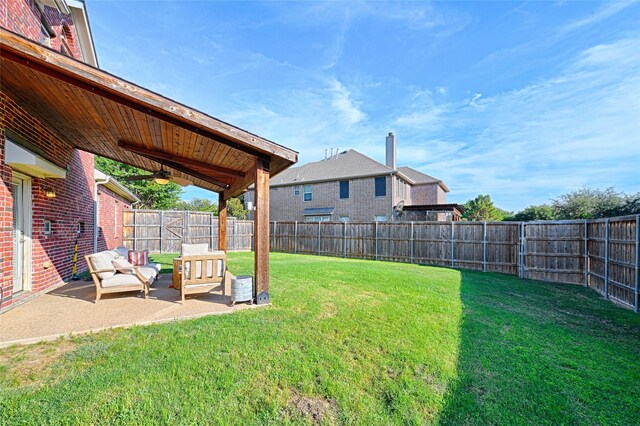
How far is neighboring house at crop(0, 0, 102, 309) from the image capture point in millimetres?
4219

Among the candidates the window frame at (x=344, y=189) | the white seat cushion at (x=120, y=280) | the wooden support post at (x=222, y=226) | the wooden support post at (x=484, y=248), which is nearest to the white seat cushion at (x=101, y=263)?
the white seat cushion at (x=120, y=280)

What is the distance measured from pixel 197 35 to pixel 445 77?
1106 cm

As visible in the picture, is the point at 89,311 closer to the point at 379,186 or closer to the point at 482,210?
the point at 379,186

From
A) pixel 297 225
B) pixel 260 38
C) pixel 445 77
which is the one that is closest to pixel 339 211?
pixel 297 225

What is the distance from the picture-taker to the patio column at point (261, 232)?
5.00m

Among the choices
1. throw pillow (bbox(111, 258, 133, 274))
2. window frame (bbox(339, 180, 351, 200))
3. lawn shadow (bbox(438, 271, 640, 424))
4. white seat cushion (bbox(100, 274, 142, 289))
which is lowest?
lawn shadow (bbox(438, 271, 640, 424))

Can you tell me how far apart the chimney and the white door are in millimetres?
18660

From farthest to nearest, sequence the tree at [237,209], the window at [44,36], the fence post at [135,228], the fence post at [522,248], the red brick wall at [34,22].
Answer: the tree at [237,209] < the fence post at [135,228] < the fence post at [522,248] < the window at [44,36] < the red brick wall at [34,22]

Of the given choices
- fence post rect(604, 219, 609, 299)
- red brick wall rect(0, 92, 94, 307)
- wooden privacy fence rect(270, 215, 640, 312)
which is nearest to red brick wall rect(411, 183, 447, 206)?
wooden privacy fence rect(270, 215, 640, 312)

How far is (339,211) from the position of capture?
70.0 ft

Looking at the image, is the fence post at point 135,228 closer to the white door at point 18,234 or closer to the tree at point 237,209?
the white door at point 18,234

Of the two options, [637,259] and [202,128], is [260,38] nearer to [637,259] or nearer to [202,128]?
[202,128]

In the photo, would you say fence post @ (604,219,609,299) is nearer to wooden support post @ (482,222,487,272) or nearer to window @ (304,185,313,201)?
wooden support post @ (482,222,487,272)

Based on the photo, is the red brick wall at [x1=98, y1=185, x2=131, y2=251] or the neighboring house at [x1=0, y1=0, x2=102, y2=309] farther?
the red brick wall at [x1=98, y1=185, x2=131, y2=251]
